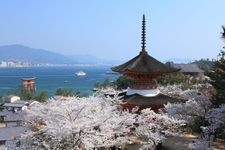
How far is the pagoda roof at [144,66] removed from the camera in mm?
17823

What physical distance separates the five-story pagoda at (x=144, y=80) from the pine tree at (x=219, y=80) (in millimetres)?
2016

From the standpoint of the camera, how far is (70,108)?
497 inches

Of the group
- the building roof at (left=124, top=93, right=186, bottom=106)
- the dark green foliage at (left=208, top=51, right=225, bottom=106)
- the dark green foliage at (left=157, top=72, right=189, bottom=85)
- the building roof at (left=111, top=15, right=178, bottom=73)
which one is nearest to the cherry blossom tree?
the building roof at (left=124, top=93, right=186, bottom=106)

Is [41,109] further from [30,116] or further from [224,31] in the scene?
[224,31]

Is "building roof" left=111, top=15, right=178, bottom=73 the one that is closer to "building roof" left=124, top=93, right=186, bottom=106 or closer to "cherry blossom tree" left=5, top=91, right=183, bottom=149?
"building roof" left=124, top=93, right=186, bottom=106

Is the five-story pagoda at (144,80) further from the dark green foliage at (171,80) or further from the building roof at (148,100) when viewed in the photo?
the dark green foliage at (171,80)

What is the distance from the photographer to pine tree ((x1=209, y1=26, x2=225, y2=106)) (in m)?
18.9

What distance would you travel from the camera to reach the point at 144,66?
18.1m

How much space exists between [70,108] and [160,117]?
5.13 m

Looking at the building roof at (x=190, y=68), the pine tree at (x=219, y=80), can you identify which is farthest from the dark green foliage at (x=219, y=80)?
the building roof at (x=190, y=68)

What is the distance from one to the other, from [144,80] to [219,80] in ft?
13.6

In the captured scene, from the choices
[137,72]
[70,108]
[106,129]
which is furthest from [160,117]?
[70,108]

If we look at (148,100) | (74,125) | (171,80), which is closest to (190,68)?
(171,80)

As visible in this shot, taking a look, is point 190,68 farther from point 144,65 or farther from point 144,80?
point 144,65
